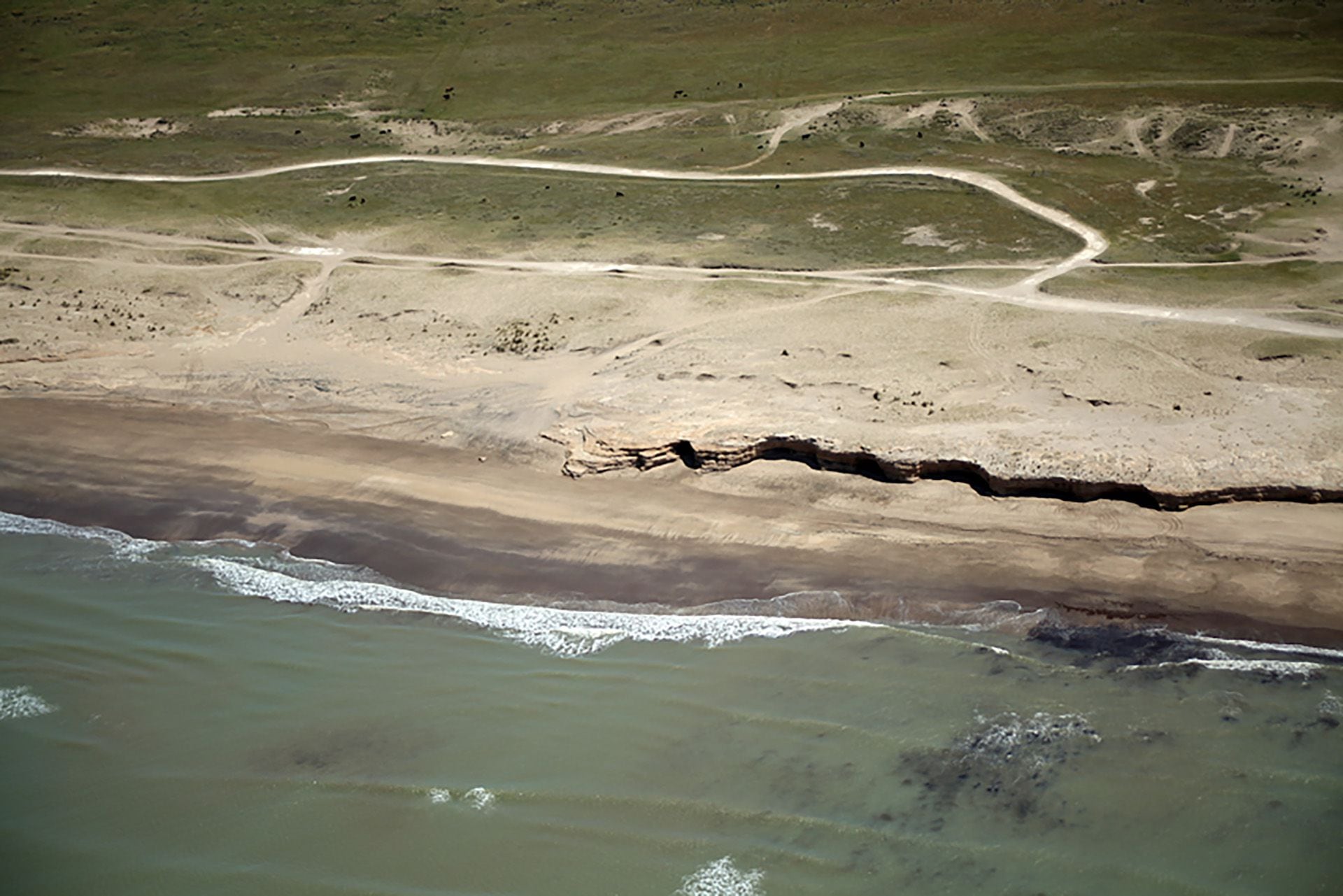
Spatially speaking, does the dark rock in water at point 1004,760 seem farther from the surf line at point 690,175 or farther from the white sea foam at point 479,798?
the surf line at point 690,175

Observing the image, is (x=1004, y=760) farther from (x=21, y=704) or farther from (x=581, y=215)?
(x=581, y=215)

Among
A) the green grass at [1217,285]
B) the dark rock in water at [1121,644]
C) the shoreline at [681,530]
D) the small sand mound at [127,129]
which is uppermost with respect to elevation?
the small sand mound at [127,129]

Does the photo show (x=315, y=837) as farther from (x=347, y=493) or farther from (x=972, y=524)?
(x=972, y=524)

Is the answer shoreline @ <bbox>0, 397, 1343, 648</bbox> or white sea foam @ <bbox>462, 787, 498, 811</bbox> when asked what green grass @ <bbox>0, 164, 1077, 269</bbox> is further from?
white sea foam @ <bbox>462, 787, 498, 811</bbox>

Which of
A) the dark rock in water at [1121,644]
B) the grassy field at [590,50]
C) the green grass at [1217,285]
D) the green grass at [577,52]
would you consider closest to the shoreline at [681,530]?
the dark rock in water at [1121,644]

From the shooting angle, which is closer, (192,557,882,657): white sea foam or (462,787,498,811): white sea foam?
(462,787,498,811): white sea foam

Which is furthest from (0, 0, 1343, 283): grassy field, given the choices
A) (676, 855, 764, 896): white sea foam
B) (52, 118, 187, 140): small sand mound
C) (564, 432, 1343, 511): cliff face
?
(676, 855, 764, 896): white sea foam

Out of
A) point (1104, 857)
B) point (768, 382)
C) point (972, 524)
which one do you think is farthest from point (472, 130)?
point (1104, 857)
